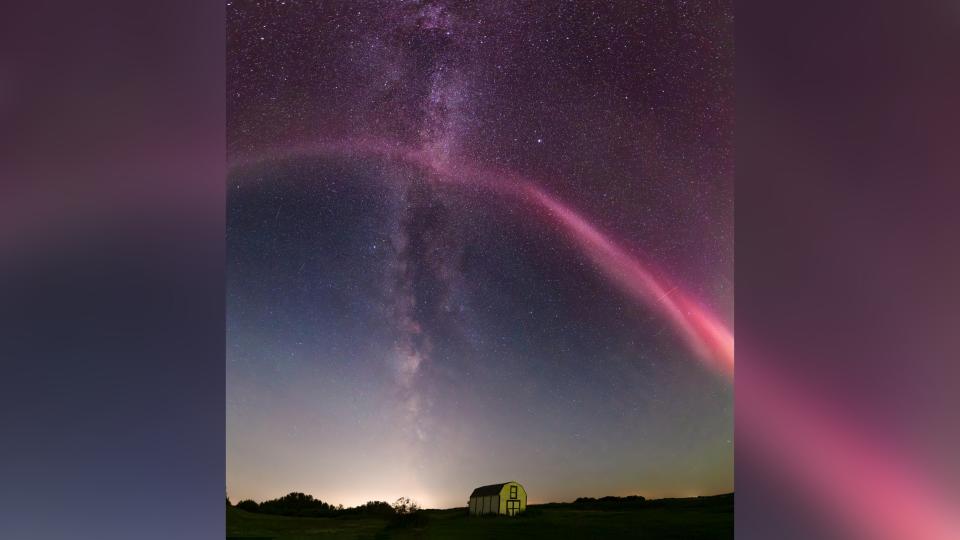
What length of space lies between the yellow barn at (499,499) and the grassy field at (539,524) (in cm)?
2

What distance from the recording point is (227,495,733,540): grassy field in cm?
266

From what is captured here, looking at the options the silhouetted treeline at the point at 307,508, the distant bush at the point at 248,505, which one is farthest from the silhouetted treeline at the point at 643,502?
the distant bush at the point at 248,505

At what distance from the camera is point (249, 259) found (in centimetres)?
271

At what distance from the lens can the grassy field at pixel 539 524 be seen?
2658mm

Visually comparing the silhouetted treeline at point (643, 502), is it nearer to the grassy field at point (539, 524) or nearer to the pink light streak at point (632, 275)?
the grassy field at point (539, 524)

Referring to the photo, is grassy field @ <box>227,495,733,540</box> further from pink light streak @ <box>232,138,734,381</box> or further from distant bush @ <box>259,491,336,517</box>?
pink light streak @ <box>232,138,734,381</box>
